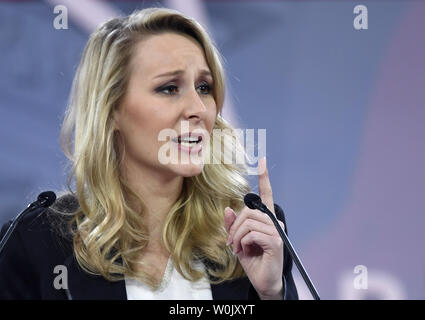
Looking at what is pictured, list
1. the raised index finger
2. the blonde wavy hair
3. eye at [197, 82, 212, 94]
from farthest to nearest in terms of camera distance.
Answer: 1. eye at [197, 82, 212, 94]
2. the blonde wavy hair
3. the raised index finger

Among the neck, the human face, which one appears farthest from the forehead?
the neck

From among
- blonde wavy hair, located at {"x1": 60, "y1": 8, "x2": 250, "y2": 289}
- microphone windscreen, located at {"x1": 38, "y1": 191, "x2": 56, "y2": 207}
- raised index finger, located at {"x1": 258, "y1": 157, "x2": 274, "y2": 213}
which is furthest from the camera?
blonde wavy hair, located at {"x1": 60, "y1": 8, "x2": 250, "y2": 289}

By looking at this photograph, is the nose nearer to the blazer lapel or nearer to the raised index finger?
the raised index finger

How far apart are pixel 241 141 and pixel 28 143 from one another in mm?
875

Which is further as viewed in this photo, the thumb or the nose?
the nose

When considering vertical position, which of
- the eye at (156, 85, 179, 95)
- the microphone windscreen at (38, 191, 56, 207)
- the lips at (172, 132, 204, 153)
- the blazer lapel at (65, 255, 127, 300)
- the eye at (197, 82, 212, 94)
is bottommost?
the blazer lapel at (65, 255, 127, 300)

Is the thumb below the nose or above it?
below

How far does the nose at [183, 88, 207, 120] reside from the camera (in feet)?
4.61

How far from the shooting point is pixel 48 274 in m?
1.37

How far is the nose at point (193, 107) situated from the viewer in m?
1.41

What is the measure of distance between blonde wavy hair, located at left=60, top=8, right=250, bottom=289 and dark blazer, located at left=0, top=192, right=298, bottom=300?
0.02m

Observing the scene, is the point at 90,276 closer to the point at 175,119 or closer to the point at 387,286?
the point at 175,119

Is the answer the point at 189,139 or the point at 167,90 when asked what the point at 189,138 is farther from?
the point at 167,90
